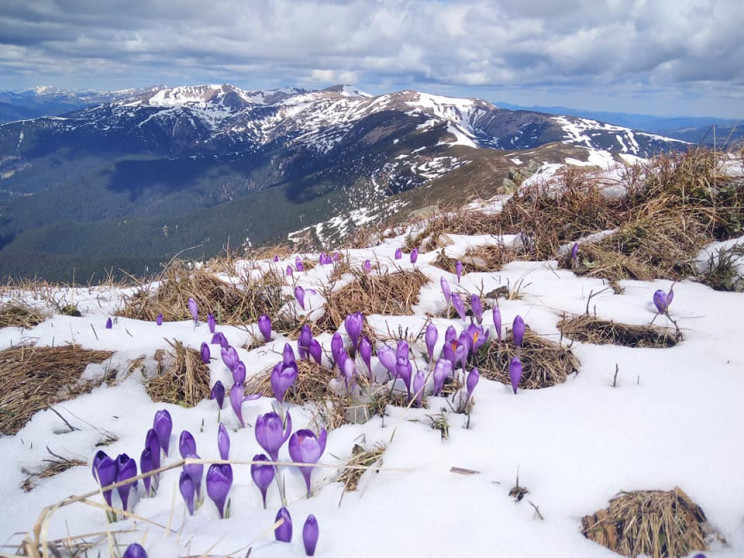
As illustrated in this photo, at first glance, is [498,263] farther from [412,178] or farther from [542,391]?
[412,178]

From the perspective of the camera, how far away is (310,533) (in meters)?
1.59

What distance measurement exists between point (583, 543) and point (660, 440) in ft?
2.24

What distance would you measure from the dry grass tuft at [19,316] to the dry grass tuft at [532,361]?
3545 millimetres

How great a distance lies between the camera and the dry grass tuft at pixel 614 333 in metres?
3.00

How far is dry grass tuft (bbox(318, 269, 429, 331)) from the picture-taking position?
3705 mm

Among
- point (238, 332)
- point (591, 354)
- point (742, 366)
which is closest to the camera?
point (742, 366)

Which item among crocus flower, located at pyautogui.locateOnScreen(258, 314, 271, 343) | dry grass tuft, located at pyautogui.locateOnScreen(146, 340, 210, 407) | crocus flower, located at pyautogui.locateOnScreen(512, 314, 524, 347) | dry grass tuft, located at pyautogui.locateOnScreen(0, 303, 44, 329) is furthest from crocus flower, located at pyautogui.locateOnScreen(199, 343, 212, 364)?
crocus flower, located at pyautogui.locateOnScreen(512, 314, 524, 347)

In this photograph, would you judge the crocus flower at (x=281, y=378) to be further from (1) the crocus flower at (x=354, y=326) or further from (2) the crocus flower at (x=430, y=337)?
(2) the crocus flower at (x=430, y=337)

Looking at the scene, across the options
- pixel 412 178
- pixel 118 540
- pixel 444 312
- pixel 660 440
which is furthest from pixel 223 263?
pixel 412 178

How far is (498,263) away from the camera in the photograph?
185 inches

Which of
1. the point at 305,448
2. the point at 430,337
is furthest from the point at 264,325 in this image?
the point at 305,448

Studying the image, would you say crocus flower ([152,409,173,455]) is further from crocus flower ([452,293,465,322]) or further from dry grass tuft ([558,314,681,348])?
dry grass tuft ([558,314,681,348])

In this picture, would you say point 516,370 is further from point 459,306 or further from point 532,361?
point 459,306

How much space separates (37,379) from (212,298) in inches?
62.5
